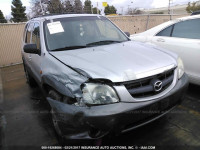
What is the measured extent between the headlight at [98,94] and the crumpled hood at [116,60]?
0.34 ft

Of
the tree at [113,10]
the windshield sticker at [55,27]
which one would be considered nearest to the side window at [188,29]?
the windshield sticker at [55,27]

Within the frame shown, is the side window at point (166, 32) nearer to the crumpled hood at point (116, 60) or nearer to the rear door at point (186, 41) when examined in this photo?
the rear door at point (186, 41)

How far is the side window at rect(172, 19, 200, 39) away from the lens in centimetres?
367

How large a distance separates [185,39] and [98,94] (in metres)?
2.60

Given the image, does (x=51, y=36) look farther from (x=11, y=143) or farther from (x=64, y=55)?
(x=11, y=143)

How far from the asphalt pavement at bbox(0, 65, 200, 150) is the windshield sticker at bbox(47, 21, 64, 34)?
119 cm

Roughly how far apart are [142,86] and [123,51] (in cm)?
75

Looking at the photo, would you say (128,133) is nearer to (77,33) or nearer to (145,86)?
(145,86)

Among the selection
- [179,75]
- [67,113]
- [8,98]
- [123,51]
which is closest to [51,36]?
[123,51]

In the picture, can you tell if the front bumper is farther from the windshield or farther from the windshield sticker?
the windshield sticker

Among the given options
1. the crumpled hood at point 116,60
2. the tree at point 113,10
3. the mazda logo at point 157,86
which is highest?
the tree at point 113,10

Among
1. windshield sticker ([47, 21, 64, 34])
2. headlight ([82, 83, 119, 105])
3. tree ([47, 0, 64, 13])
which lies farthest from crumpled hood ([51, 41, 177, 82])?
tree ([47, 0, 64, 13])

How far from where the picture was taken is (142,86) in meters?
2.12

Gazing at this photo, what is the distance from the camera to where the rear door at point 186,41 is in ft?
11.4
